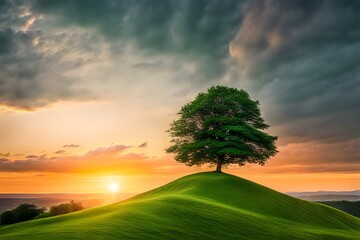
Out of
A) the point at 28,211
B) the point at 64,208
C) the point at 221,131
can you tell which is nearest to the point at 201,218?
the point at 221,131

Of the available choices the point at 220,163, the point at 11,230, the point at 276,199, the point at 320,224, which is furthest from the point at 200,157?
the point at 11,230

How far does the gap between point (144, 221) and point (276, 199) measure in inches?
1291

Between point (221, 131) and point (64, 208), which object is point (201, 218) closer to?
point (221, 131)

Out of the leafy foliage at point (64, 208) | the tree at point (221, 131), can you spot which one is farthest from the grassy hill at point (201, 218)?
the leafy foliage at point (64, 208)

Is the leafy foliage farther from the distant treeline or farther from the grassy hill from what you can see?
the grassy hill

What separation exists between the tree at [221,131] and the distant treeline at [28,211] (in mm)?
23097

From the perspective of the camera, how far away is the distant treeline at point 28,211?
8269cm

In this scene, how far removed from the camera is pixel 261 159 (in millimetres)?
77938

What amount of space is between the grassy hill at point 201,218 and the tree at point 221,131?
8892 mm

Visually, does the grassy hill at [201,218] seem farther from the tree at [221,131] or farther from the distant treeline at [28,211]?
the distant treeline at [28,211]

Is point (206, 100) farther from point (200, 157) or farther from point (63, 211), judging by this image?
point (63, 211)

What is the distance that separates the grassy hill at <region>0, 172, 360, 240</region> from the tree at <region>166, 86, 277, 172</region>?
8892 millimetres

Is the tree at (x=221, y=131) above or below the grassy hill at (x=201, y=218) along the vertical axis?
above

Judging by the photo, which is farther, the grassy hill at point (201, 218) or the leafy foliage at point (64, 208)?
the leafy foliage at point (64, 208)
